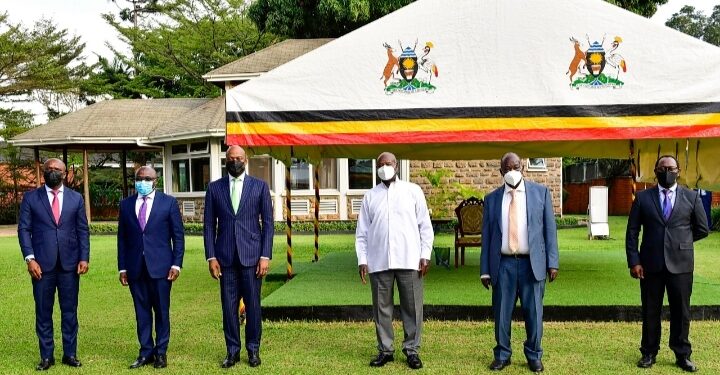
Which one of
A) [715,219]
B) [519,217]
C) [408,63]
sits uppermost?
[408,63]

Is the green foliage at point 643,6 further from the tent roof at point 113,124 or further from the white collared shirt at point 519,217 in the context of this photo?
the white collared shirt at point 519,217

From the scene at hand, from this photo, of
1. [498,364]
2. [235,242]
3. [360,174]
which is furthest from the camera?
[360,174]

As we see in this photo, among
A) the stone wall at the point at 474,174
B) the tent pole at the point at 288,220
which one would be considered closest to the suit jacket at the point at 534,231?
the tent pole at the point at 288,220

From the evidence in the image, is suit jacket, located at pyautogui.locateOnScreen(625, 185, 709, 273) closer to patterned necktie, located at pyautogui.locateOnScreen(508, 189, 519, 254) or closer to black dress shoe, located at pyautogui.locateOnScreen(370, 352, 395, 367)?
patterned necktie, located at pyautogui.locateOnScreen(508, 189, 519, 254)

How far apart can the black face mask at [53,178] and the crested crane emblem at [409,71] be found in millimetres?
3480

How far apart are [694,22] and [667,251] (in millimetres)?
58549

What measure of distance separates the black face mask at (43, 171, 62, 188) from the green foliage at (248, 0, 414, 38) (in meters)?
20.2

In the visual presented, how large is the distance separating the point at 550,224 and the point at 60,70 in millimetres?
29659

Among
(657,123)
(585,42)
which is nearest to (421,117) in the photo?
(585,42)

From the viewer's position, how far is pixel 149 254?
6.29 metres

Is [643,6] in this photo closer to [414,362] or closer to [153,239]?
[414,362]

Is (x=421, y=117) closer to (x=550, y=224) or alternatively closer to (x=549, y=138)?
(x=549, y=138)

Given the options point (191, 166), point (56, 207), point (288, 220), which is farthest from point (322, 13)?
point (56, 207)

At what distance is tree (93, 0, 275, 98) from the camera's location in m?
33.7
